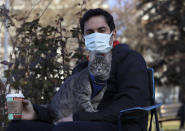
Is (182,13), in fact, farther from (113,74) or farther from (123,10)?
(113,74)

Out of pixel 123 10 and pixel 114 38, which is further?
pixel 123 10

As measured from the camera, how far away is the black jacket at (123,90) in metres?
2.41

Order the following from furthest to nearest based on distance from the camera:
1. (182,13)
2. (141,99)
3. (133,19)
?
(133,19)
(182,13)
(141,99)

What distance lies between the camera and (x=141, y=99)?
99.3 inches

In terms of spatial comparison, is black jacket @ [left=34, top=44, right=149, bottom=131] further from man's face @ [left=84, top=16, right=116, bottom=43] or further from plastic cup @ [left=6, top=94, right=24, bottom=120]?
plastic cup @ [left=6, top=94, right=24, bottom=120]

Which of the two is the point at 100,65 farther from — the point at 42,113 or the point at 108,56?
the point at 42,113

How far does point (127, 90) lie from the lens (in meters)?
2.51

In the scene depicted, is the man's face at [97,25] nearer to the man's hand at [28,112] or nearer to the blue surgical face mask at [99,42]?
the blue surgical face mask at [99,42]

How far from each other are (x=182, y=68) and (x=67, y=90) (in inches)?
698

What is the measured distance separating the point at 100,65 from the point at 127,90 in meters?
0.54

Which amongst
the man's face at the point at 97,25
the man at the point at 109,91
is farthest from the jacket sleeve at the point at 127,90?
the man's face at the point at 97,25

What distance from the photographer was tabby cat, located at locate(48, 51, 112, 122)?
2.85m

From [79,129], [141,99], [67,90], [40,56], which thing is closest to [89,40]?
[67,90]

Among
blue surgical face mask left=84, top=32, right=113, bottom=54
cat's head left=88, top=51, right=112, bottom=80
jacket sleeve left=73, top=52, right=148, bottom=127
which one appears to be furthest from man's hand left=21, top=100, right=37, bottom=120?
blue surgical face mask left=84, top=32, right=113, bottom=54
